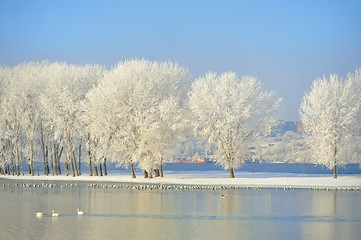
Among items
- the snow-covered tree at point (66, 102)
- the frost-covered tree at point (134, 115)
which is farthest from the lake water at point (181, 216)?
the snow-covered tree at point (66, 102)

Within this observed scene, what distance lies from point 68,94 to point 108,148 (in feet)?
32.9

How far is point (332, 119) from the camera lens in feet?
217

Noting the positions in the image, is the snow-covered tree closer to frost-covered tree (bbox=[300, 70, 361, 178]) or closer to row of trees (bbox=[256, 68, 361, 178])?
row of trees (bbox=[256, 68, 361, 178])

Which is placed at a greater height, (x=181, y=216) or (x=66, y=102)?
(x=66, y=102)

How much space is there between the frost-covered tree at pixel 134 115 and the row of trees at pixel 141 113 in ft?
0.38

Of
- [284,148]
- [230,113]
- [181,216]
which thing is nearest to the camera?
[181,216]

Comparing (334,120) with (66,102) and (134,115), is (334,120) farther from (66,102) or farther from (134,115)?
(66,102)

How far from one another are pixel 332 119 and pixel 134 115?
23.5 metres

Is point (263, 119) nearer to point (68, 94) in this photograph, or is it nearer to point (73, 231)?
point (68, 94)

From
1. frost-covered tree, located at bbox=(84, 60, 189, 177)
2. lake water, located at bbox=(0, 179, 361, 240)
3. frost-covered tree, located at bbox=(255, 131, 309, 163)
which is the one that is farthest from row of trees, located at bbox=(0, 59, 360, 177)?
frost-covered tree, located at bbox=(255, 131, 309, 163)

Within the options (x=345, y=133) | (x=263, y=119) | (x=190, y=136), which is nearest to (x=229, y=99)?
(x=263, y=119)

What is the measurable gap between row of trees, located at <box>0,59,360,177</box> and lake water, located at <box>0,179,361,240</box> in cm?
1951

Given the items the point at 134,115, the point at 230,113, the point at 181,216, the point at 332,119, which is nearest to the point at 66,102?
the point at 134,115

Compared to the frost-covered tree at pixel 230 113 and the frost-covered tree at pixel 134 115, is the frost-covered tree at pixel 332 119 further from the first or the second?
the frost-covered tree at pixel 134 115
